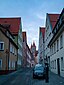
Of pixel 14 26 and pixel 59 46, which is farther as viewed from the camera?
pixel 14 26

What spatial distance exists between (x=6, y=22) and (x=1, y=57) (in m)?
26.4

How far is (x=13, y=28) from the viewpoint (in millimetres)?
56375

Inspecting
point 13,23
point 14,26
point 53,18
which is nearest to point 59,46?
point 53,18

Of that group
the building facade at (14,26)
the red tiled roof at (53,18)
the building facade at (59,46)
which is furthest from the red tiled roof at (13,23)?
the building facade at (59,46)

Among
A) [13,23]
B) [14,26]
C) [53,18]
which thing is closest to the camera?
[53,18]

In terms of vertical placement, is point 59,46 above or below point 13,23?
below

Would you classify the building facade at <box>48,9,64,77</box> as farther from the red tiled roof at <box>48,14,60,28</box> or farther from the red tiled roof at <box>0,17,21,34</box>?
the red tiled roof at <box>0,17,21,34</box>

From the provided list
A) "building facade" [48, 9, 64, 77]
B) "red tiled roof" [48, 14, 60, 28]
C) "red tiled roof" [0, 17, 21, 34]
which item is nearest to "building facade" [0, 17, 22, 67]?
"red tiled roof" [0, 17, 21, 34]

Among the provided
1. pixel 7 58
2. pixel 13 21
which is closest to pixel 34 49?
pixel 13 21

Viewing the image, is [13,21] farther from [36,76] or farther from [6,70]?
[36,76]

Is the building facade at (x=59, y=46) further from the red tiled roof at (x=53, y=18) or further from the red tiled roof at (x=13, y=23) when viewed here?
the red tiled roof at (x=13, y=23)

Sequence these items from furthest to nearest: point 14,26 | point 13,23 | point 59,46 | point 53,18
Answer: point 13,23 → point 14,26 → point 53,18 → point 59,46

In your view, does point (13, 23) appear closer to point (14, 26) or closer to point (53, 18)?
point (14, 26)

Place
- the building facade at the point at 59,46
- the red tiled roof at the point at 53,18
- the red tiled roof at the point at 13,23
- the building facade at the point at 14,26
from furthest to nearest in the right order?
the red tiled roof at the point at 13,23, the building facade at the point at 14,26, the red tiled roof at the point at 53,18, the building facade at the point at 59,46
